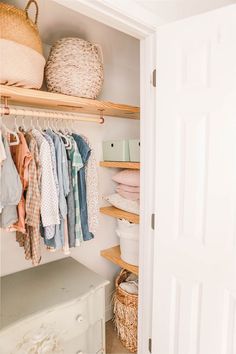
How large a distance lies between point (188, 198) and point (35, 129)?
875 millimetres

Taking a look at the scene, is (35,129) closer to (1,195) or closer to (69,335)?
(1,195)

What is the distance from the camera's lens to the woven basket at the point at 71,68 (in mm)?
1384

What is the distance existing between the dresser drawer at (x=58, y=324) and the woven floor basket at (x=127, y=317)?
0.27 meters

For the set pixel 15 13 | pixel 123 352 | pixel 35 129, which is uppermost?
pixel 15 13

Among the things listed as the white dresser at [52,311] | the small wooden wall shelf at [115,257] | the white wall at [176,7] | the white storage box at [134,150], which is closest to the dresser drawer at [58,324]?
the white dresser at [52,311]

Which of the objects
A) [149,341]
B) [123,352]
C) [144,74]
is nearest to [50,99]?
[144,74]

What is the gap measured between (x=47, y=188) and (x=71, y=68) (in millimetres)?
661

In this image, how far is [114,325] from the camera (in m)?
2.12

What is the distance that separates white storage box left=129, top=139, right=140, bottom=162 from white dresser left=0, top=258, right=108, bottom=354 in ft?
2.63

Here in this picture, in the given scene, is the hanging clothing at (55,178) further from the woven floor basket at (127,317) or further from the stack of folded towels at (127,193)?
the woven floor basket at (127,317)

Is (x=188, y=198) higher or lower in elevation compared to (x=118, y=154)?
lower

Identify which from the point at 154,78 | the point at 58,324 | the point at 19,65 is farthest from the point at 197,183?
the point at 58,324

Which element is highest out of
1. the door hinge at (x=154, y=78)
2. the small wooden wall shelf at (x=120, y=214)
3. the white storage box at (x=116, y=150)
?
the door hinge at (x=154, y=78)

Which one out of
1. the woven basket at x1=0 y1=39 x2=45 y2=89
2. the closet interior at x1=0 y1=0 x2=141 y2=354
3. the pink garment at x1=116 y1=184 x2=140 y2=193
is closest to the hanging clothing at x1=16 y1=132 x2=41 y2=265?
the closet interior at x1=0 y1=0 x2=141 y2=354
